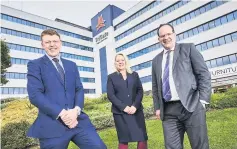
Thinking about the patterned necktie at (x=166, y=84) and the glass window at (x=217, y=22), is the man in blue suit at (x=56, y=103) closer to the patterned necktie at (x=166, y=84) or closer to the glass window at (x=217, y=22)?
the patterned necktie at (x=166, y=84)

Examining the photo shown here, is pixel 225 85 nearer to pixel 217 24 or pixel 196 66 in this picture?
pixel 217 24

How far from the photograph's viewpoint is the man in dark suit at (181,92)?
11.2 feet

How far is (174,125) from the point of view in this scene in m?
3.59

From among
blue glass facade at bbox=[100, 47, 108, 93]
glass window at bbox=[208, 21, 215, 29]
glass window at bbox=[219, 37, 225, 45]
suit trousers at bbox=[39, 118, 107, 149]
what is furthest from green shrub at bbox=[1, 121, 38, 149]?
blue glass facade at bbox=[100, 47, 108, 93]

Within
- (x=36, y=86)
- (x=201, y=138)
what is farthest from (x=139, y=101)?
(x=36, y=86)

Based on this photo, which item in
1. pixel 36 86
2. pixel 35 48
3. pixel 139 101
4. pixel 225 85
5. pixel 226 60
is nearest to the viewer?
pixel 36 86

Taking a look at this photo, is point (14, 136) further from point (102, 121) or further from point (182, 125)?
point (182, 125)

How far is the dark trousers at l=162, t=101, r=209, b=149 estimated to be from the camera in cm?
341

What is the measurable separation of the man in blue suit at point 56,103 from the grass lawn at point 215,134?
4339mm

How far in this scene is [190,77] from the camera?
3.55m

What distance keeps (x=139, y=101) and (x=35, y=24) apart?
49972 millimetres

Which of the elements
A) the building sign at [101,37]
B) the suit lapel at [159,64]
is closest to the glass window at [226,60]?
the building sign at [101,37]

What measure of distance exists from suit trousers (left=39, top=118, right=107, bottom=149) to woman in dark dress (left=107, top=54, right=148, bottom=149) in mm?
1795

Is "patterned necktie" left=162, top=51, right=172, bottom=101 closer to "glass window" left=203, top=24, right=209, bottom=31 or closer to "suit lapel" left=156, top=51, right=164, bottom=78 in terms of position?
"suit lapel" left=156, top=51, right=164, bottom=78
